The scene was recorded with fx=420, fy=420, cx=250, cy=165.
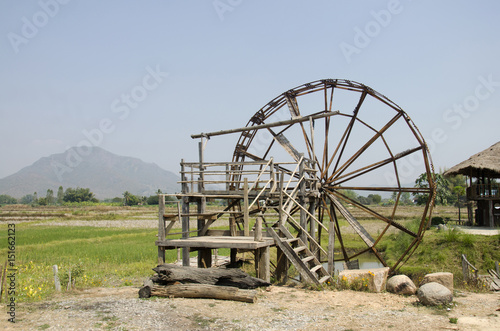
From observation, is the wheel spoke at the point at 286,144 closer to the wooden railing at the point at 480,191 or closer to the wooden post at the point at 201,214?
the wooden post at the point at 201,214

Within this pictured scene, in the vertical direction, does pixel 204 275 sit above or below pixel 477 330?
above

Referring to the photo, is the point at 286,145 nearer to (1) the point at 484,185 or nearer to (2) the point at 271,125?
(2) the point at 271,125

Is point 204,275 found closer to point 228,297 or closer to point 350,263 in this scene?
point 228,297

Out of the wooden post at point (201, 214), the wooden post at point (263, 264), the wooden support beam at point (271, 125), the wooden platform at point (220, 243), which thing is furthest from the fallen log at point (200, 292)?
the wooden support beam at point (271, 125)

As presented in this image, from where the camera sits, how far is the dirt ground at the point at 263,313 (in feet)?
25.4

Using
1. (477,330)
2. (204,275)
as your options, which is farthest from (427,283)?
(204,275)

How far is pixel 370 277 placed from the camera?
35.0ft

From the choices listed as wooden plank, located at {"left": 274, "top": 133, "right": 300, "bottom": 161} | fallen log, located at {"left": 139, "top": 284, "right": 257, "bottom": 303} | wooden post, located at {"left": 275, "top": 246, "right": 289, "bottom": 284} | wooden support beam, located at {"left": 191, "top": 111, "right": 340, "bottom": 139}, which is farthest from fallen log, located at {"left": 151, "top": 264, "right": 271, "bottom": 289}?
wooden plank, located at {"left": 274, "top": 133, "right": 300, "bottom": 161}

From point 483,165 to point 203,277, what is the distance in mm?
16715

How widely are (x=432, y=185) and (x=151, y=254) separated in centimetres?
1333

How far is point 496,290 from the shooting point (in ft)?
39.0

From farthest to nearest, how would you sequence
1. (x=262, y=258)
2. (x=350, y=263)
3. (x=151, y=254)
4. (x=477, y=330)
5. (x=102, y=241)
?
(x=102, y=241)
(x=151, y=254)
(x=350, y=263)
(x=262, y=258)
(x=477, y=330)

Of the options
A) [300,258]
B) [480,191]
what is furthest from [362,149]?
[480,191]

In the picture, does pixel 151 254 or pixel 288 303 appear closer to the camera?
Result: pixel 288 303
